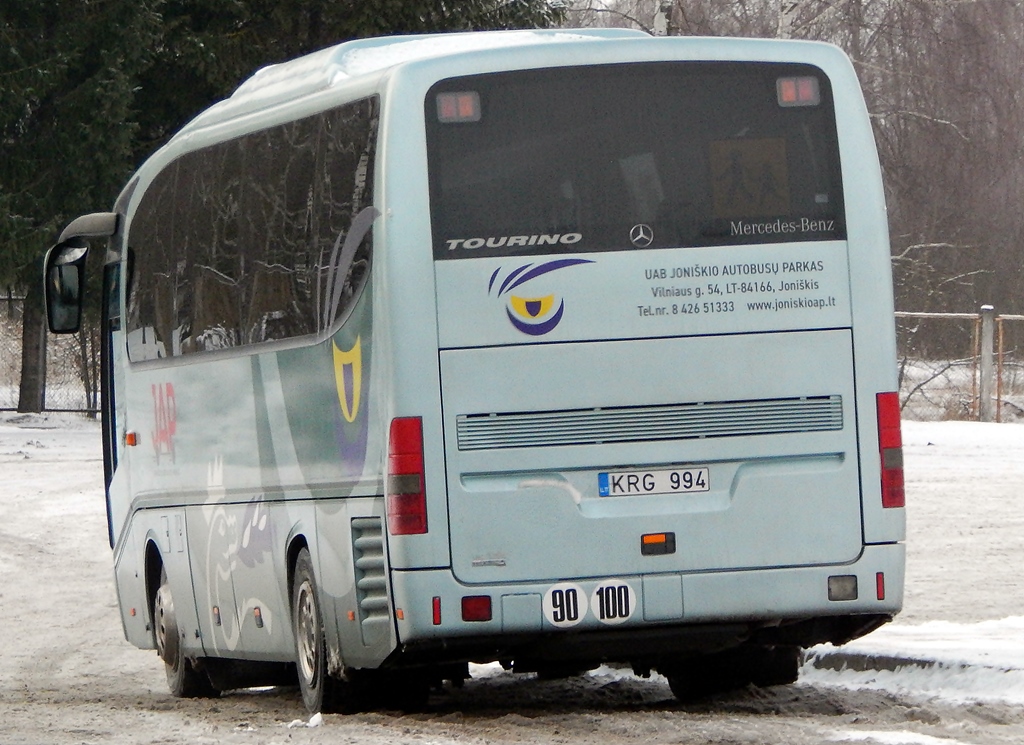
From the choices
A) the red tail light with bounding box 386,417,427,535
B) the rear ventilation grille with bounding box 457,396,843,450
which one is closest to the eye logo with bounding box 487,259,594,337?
the rear ventilation grille with bounding box 457,396,843,450

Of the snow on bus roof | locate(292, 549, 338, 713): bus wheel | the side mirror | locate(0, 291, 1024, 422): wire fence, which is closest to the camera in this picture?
the snow on bus roof

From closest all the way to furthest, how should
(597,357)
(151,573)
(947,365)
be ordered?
(597,357) → (151,573) → (947,365)

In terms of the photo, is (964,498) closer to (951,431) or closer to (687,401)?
(951,431)

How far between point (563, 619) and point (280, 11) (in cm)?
2884

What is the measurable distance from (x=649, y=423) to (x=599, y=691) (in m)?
2.94

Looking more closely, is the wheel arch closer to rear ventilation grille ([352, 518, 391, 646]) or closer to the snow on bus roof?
the snow on bus roof

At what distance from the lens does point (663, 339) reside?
8609 millimetres

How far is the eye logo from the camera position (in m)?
8.50

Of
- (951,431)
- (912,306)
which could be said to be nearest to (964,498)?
(951,431)

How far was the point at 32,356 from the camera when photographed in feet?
125

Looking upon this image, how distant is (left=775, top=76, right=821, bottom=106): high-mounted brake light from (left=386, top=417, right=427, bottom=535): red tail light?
2123mm

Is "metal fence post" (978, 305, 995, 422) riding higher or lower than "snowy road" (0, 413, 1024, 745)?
higher

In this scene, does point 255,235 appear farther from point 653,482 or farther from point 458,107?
point 653,482

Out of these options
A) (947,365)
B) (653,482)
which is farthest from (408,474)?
(947,365)
